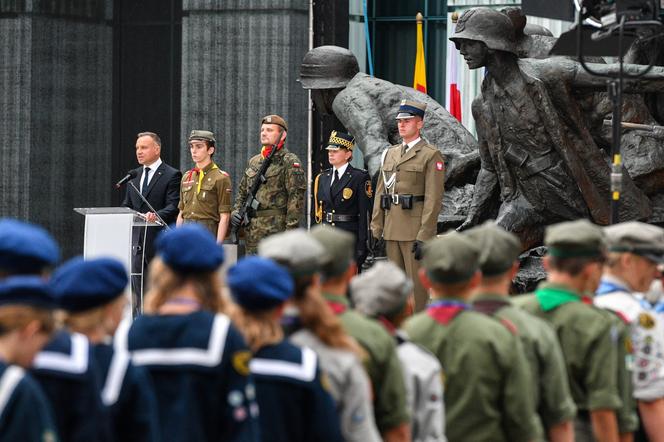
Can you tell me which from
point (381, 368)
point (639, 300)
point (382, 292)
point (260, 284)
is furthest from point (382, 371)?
point (639, 300)

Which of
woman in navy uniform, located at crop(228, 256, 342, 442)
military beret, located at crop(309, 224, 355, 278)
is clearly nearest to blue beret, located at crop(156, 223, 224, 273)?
woman in navy uniform, located at crop(228, 256, 342, 442)

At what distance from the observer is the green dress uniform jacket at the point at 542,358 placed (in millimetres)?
4375

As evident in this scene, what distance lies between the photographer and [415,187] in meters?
10.2

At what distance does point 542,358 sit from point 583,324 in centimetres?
27

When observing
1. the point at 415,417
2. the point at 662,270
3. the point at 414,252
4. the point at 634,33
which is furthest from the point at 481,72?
the point at 415,417

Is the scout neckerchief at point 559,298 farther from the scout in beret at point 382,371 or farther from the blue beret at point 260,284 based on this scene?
the blue beret at point 260,284

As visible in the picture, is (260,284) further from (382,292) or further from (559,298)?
(559,298)

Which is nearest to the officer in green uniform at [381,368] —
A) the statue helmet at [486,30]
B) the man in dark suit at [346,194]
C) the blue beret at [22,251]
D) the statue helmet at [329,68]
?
the blue beret at [22,251]

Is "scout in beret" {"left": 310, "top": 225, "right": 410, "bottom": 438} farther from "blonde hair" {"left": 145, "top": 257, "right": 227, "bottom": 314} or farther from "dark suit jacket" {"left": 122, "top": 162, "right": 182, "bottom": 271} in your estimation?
"dark suit jacket" {"left": 122, "top": 162, "right": 182, "bottom": 271}

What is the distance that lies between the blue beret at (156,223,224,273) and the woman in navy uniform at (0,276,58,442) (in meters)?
0.65

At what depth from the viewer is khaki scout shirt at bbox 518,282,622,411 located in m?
4.55

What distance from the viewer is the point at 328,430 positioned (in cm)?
373

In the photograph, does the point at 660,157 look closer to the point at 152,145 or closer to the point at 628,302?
the point at 152,145

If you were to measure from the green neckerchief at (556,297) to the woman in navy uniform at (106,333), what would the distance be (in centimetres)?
144
